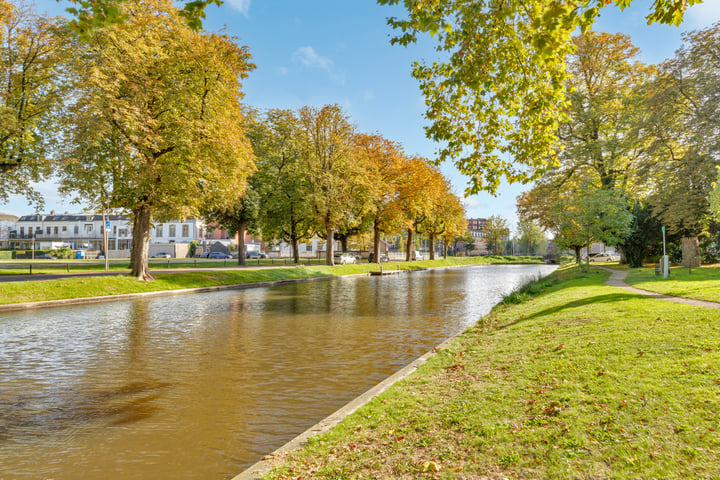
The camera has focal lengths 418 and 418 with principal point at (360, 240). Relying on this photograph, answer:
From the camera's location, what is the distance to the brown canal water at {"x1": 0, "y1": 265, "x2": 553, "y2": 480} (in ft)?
17.4

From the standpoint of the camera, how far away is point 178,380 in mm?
8289

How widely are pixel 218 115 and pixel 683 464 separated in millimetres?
26402

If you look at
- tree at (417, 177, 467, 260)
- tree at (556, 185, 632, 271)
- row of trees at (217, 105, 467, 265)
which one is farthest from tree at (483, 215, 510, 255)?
tree at (556, 185, 632, 271)

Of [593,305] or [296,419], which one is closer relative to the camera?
[296,419]

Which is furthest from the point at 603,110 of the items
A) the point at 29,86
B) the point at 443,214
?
the point at 29,86

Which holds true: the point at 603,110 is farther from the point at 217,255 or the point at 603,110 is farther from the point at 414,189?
the point at 217,255

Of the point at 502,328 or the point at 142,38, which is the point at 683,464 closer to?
the point at 502,328

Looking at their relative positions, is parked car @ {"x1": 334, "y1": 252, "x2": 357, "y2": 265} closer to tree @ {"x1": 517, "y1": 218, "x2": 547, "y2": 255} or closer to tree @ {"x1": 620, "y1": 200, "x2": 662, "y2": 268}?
tree @ {"x1": 620, "y1": 200, "x2": 662, "y2": 268}

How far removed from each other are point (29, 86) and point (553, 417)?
101 feet

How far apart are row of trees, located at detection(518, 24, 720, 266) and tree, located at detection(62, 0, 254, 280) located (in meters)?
19.8

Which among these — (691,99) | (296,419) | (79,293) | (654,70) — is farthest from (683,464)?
(654,70)

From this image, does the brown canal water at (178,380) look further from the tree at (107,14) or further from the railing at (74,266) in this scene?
the railing at (74,266)

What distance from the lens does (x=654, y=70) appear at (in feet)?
115

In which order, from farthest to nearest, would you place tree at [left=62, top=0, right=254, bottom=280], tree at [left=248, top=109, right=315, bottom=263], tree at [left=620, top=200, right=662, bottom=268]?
tree at [left=248, top=109, right=315, bottom=263]
tree at [left=620, top=200, right=662, bottom=268]
tree at [left=62, top=0, right=254, bottom=280]
